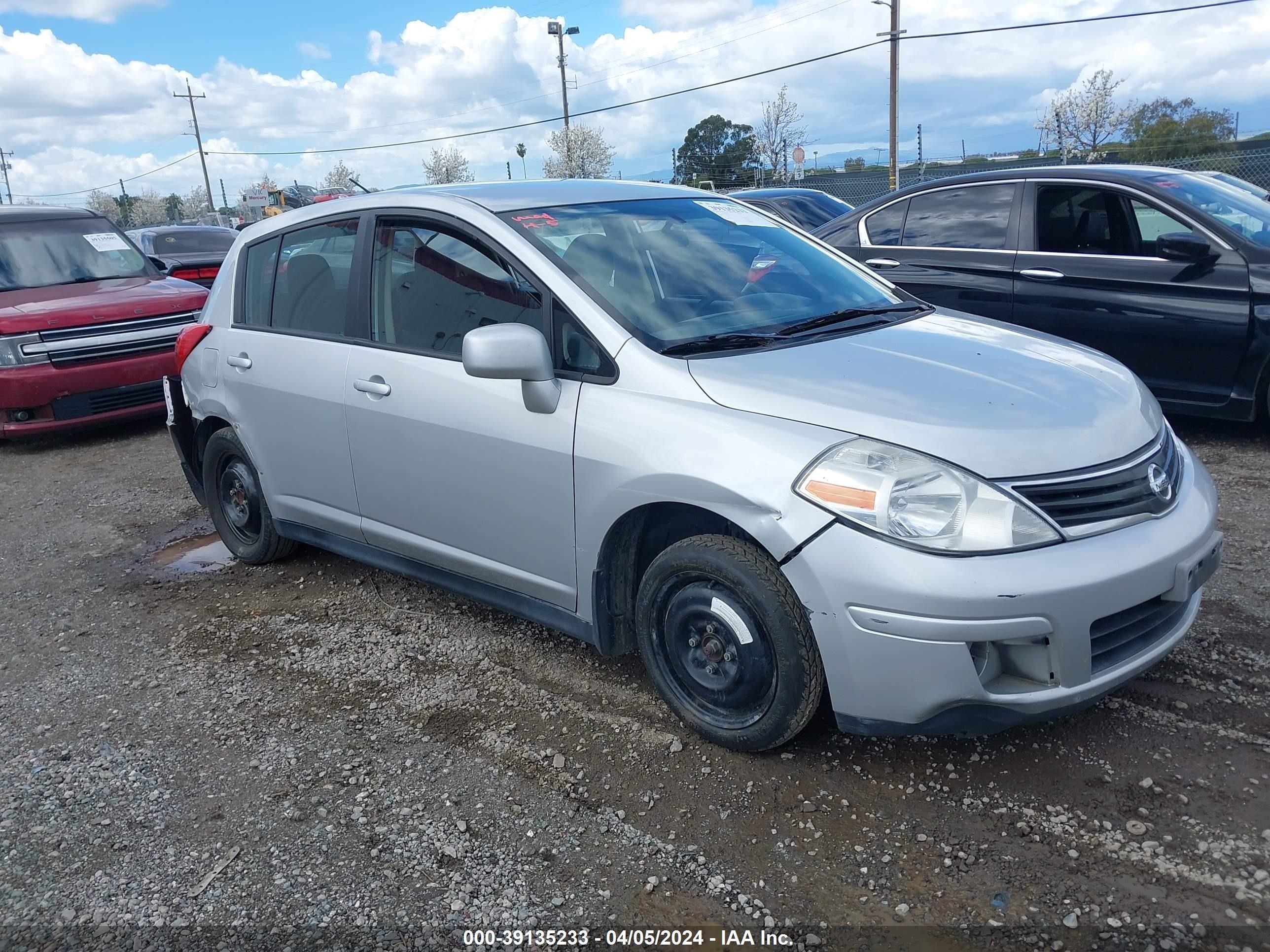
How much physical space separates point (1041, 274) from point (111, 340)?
6.99 m

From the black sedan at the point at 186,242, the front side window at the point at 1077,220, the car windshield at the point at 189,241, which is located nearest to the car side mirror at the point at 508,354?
the front side window at the point at 1077,220

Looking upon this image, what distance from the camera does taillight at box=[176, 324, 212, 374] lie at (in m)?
4.79

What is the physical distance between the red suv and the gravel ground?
13.9ft

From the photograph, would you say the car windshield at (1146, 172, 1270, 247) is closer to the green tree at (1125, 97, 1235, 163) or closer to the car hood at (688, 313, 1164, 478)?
the car hood at (688, 313, 1164, 478)

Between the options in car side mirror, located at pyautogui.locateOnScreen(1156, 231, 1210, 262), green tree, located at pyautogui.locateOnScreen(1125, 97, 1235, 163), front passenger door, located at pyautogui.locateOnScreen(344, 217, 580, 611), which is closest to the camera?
front passenger door, located at pyautogui.locateOnScreen(344, 217, 580, 611)

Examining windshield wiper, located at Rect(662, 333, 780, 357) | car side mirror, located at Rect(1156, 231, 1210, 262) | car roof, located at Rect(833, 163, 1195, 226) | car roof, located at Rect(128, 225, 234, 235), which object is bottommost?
windshield wiper, located at Rect(662, 333, 780, 357)

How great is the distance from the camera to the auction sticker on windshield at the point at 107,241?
30.0 ft

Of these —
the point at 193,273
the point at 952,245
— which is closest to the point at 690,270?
the point at 952,245

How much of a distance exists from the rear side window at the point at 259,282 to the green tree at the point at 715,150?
47454mm

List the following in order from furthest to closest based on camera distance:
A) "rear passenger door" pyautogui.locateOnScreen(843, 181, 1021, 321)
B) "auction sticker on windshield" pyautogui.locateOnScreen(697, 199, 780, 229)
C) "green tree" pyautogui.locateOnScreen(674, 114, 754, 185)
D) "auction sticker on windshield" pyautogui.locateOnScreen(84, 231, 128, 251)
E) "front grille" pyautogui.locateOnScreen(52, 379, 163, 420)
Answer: "green tree" pyautogui.locateOnScreen(674, 114, 754, 185) < "auction sticker on windshield" pyautogui.locateOnScreen(84, 231, 128, 251) < "front grille" pyautogui.locateOnScreen(52, 379, 163, 420) < "rear passenger door" pyautogui.locateOnScreen(843, 181, 1021, 321) < "auction sticker on windshield" pyautogui.locateOnScreen(697, 199, 780, 229)

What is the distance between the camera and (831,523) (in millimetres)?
2564

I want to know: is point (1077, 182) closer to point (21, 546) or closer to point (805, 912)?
point (805, 912)

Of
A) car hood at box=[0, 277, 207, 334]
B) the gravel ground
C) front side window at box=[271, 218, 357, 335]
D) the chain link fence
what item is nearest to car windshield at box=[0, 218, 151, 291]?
car hood at box=[0, 277, 207, 334]

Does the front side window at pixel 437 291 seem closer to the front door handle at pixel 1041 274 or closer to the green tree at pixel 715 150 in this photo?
the front door handle at pixel 1041 274
